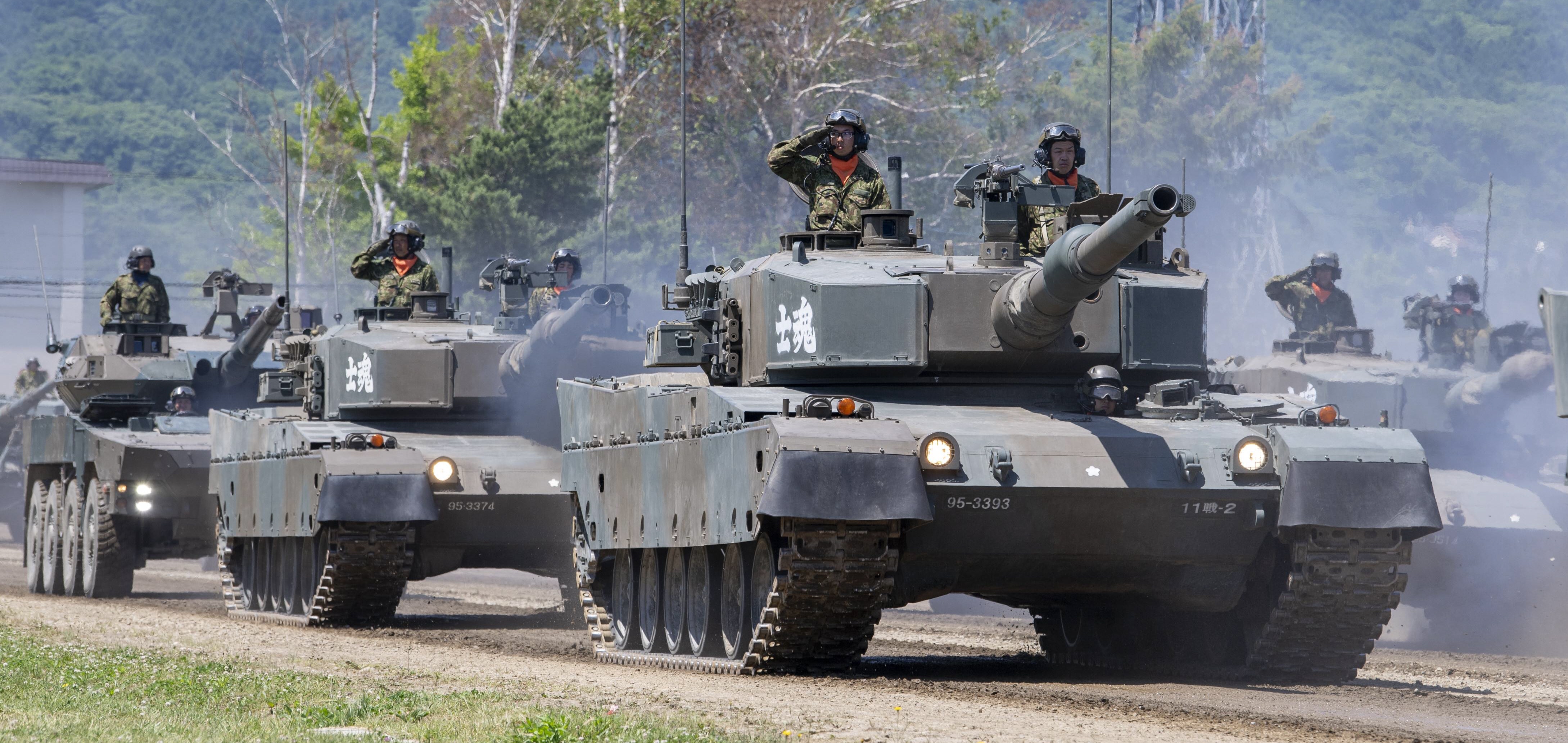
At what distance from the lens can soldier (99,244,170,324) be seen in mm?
26594

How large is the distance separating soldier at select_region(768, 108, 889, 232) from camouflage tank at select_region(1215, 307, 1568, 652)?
4.59m

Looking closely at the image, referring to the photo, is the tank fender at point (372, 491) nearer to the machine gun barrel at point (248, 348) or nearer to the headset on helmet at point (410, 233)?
the headset on helmet at point (410, 233)

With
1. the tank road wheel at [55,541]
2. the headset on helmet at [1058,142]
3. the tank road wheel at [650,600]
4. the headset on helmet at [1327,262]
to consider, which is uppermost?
the headset on helmet at [1058,142]

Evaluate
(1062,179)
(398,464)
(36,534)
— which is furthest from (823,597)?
(36,534)

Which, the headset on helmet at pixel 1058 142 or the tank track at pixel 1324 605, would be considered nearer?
the tank track at pixel 1324 605

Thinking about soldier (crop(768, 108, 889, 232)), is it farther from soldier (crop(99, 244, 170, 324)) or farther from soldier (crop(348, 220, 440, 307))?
soldier (crop(99, 244, 170, 324))

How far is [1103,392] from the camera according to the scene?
1369cm

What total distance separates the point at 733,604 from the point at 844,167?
334 cm

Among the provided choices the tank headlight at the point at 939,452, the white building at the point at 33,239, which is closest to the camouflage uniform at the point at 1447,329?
the tank headlight at the point at 939,452

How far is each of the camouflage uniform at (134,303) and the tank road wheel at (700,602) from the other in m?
13.4

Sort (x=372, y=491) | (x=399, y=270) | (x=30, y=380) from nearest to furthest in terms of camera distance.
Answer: (x=372, y=491), (x=399, y=270), (x=30, y=380)

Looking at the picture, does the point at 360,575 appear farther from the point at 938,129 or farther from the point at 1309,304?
the point at 938,129

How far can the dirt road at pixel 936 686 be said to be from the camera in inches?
405

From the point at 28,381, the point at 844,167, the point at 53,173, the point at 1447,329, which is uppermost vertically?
the point at 53,173
